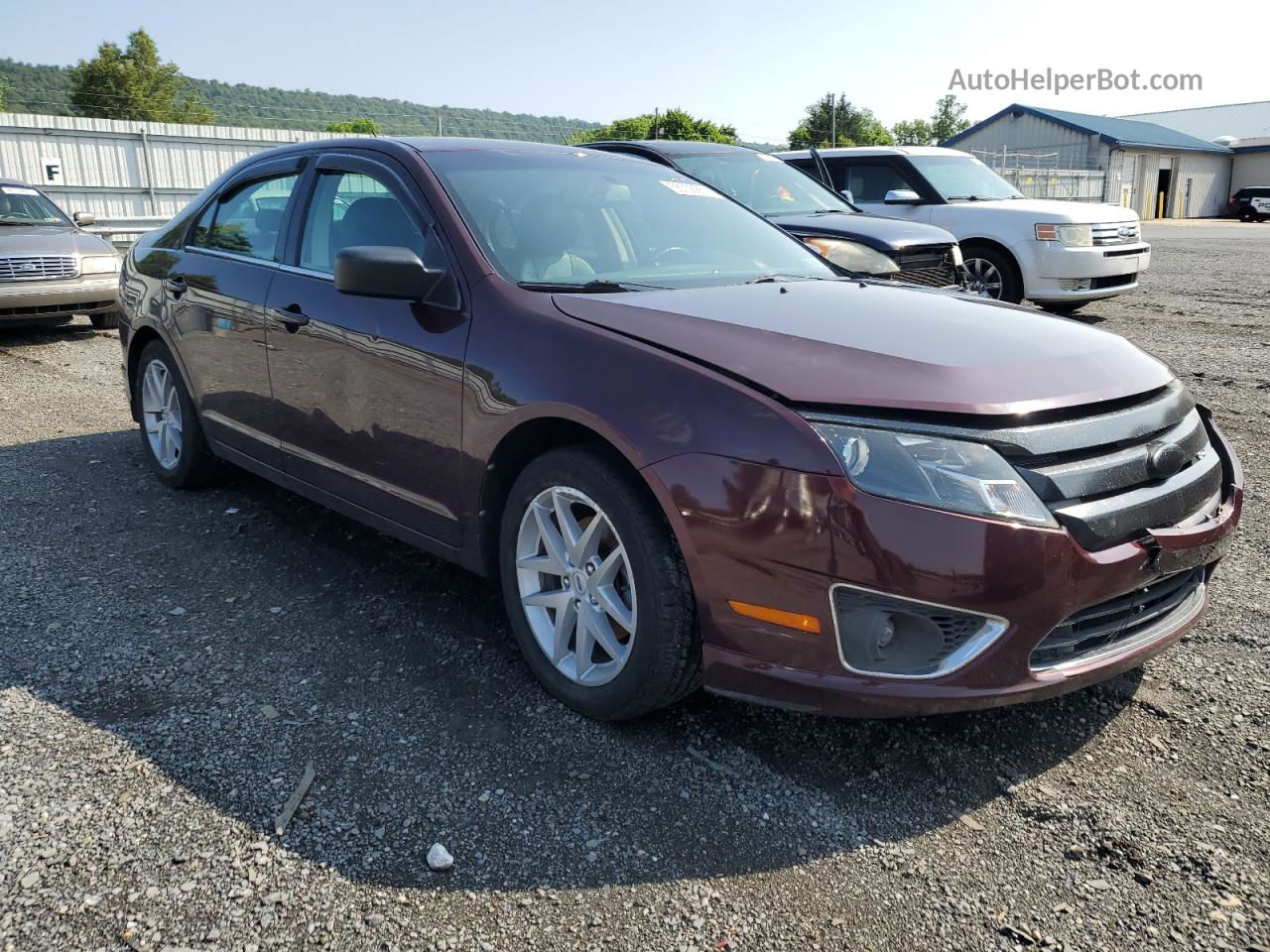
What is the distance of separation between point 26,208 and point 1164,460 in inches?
455

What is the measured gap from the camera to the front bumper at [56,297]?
9.44m

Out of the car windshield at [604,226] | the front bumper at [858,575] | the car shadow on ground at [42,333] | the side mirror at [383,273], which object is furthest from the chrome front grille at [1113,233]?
the car shadow on ground at [42,333]

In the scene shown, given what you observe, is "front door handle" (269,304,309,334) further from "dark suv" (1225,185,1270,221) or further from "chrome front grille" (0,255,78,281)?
"dark suv" (1225,185,1270,221)

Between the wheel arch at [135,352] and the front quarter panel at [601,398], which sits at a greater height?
the front quarter panel at [601,398]

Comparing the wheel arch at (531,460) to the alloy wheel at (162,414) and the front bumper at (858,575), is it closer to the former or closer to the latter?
the front bumper at (858,575)

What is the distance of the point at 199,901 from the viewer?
7.13 ft

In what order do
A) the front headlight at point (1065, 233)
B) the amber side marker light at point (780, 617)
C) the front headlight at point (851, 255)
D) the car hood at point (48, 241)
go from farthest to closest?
the front headlight at point (1065, 233) < the car hood at point (48, 241) < the front headlight at point (851, 255) < the amber side marker light at point (780, 617)

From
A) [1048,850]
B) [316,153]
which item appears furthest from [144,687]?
[1048,850]

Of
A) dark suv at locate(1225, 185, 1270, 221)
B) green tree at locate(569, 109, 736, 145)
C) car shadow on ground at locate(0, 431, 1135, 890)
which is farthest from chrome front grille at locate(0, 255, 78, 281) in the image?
dark suv at locate(1225, 185, 1270, 221)

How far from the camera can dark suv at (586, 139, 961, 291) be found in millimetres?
7770

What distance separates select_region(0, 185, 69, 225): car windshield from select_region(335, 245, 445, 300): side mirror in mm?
9177

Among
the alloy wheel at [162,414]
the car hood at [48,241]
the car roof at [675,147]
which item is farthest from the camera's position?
the car hood at [48,241]

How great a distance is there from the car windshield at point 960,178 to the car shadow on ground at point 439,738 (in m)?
8.39

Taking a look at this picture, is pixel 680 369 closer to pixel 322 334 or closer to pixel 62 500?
pixel 322 334
